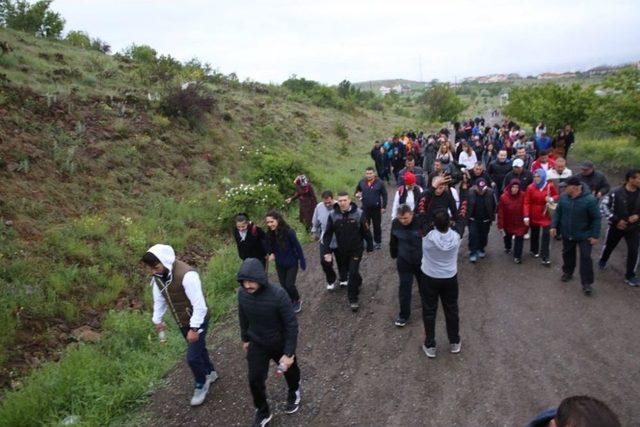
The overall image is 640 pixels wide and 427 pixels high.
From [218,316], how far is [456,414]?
4337 millimetres

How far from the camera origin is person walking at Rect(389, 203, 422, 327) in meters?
5.67

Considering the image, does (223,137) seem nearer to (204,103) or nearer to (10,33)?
(204,103)

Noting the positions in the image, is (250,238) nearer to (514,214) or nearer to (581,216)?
(514,214)

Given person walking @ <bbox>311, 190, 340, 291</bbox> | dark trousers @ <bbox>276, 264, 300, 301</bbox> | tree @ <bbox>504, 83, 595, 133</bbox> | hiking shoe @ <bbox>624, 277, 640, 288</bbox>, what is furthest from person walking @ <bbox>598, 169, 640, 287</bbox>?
tree @ <bbox>504, 83, 595, 133</bbox>

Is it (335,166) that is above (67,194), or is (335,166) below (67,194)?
below

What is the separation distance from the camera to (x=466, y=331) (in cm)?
575

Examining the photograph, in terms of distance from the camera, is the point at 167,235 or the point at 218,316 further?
the point at 167,235

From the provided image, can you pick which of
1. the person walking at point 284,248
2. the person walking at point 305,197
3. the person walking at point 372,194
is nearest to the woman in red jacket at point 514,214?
the person walking at point 372,194

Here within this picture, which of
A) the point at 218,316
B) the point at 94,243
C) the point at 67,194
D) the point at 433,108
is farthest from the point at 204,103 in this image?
the point at 433,108

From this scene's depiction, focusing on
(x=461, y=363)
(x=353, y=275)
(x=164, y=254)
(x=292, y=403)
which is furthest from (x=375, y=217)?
(x=164, y=254)

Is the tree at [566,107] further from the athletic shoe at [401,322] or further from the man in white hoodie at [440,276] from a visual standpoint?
the man in white hoodie at [440,276]

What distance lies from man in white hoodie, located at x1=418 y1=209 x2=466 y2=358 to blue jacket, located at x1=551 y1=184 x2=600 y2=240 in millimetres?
2608

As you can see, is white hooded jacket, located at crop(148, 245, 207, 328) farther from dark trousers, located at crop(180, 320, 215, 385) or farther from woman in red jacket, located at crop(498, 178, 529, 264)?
woman in red jacket, located at crop(498, 178, 529, 264)

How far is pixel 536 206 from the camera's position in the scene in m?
7.48
